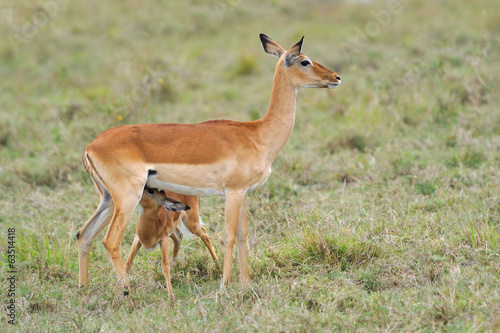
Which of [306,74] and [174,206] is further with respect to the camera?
[306,74]

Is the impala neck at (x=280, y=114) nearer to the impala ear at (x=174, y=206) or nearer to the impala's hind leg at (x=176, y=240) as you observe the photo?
the impala ear at (x=174, y=206)

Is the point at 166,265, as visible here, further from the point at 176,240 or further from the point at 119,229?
the point at 176,240

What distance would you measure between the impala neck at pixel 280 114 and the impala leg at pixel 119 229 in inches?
47.6

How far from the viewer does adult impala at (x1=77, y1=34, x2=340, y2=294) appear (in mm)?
4641

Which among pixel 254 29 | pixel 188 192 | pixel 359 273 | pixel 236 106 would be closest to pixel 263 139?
pixel 188 192

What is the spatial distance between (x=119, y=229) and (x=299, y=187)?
2862 mm

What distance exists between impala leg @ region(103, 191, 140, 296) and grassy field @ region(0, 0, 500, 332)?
0.15 m

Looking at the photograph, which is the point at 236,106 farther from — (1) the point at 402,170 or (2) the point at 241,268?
(2) the point at 241,268

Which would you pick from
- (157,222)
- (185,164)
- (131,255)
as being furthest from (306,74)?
(131,255)

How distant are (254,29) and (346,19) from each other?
9.07 ft

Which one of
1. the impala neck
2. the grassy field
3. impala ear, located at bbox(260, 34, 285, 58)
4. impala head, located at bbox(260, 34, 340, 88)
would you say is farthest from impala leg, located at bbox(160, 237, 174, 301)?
impala ear, located at bbox(260, 34, 285, 58)

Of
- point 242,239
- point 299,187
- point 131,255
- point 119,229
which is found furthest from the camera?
point 299,187

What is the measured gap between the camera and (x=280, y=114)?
511cm

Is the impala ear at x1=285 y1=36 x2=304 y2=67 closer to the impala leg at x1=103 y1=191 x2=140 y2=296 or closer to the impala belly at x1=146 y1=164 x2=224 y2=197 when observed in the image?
the impala belly at x1=146 y1=164 x2=224 y2=197
